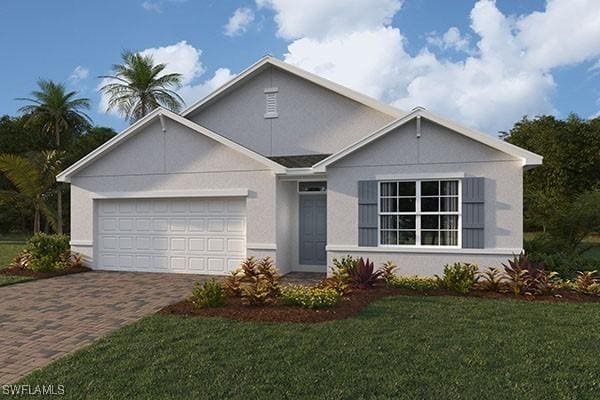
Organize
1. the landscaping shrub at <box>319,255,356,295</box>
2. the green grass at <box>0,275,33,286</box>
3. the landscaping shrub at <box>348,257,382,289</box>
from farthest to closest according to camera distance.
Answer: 1. the green grass at <box>0,275,33,286</box>
2. the landscaping shrub at <box>348,257,382,289</box>
3. the landscaping shrub at <box>319,255,356,295</box>

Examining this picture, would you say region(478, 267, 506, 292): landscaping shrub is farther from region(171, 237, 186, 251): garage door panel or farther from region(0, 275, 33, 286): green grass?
region(0, 275, 33, 286): green grass

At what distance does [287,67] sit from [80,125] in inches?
923

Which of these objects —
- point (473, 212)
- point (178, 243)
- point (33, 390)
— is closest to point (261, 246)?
point (178, 243)

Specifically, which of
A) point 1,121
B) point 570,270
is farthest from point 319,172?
point 1,121

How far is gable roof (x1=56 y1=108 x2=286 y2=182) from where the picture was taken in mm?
11602

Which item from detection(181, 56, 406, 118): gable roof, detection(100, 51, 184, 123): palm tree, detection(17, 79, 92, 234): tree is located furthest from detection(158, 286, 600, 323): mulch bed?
detection(17, 79, 92, 234): tree

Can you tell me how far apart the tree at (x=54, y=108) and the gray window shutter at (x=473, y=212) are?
92.1ft

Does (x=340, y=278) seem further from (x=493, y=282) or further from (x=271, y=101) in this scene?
(x=271, y=101)

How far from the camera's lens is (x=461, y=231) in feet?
33.4

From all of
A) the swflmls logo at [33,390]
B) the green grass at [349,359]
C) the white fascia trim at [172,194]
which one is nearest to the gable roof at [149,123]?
the white fascia trim at [172,194]

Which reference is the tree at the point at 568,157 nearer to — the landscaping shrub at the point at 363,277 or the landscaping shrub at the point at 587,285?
the landscaping shrub at the point at 587,285

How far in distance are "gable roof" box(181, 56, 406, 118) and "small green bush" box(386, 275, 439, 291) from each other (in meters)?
5.30

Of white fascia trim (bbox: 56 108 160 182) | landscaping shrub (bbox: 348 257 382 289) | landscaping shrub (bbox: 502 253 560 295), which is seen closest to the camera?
landscaping shrub (bbox: 502 253 560 295)

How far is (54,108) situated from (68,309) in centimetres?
2548
